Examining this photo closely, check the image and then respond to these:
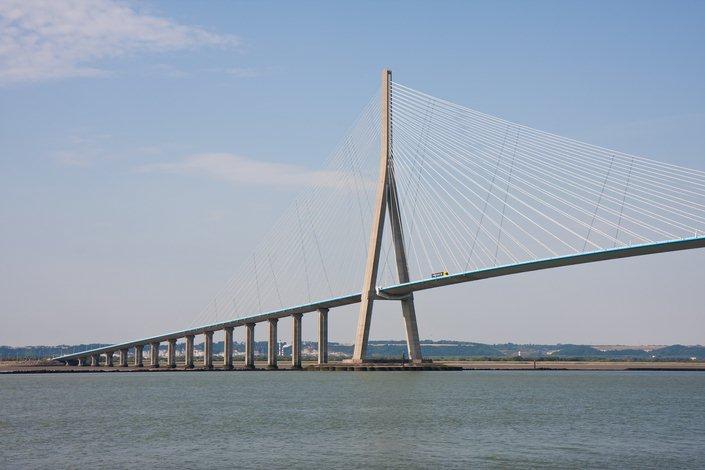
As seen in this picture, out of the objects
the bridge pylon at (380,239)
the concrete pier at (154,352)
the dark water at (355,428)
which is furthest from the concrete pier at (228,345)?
the dark water at (355,428)

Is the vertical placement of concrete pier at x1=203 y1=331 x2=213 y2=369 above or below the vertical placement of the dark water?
above

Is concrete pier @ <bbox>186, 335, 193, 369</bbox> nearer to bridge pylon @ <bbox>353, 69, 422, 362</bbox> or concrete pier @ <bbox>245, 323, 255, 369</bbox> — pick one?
concrete pier @ <bbox>245, 323, 255, 369</bbox>

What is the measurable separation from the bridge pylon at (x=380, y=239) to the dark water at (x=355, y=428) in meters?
13.9

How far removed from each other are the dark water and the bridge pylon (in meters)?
13.9

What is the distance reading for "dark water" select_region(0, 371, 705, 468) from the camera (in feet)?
85.4

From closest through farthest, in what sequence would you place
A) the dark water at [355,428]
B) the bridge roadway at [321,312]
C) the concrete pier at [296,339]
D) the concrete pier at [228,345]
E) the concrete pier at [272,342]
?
the dark water at [355,428] < the bridge roadway at [321,312] < the concrete pier at [296,339] < the concrete pier at [272,342] < the concrete pier at [228,345]

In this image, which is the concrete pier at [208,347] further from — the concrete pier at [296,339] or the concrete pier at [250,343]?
the concrete pier at [296,339]

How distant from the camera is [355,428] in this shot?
33250 millimetres

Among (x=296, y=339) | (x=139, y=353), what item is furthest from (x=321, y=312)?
(x=139, y=353)

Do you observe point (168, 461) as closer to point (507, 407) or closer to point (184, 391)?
point (507, 407)

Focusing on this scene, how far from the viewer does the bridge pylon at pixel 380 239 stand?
6612 cm

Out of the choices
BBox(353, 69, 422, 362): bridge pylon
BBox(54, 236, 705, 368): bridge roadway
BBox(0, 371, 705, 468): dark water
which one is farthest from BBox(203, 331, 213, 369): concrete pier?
BBox(0, 371, 705, 468): dark water

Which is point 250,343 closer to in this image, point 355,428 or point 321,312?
point 321,312

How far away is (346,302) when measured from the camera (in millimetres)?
76438
